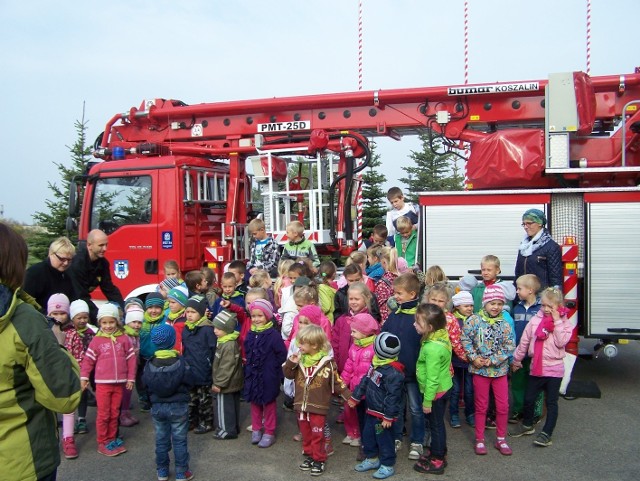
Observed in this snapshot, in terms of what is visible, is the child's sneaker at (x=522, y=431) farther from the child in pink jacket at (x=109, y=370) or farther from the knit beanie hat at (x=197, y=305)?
the child in pink jacket at (x=109, y=370)

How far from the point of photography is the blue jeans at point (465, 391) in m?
5.93

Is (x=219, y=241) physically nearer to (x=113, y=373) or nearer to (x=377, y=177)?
(x=113, y=373)

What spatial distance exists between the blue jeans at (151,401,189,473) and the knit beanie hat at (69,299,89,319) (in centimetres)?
140

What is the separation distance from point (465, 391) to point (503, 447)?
78cm

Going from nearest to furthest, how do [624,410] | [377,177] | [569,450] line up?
[569,450] → [624,410] → [377,177]

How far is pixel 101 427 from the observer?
5.44 meters

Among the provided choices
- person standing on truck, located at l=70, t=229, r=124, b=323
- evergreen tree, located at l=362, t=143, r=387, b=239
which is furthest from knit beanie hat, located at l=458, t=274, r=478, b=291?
evergreen tree, located at l=362, t=143, r=387, b=239

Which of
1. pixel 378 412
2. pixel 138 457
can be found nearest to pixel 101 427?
pixel 138 457

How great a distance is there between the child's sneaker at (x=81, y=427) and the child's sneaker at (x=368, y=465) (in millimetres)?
2725

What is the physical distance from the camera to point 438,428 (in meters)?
4.89

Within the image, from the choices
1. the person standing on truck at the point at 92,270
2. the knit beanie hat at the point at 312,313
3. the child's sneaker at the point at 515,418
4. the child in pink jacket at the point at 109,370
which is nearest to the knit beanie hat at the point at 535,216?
the child's sneaker at the point at 515,418

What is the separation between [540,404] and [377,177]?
37.2 feet

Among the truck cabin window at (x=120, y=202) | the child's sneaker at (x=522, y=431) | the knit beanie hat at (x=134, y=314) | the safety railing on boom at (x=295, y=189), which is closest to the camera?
the child's sneaker at (x=522, y=431)

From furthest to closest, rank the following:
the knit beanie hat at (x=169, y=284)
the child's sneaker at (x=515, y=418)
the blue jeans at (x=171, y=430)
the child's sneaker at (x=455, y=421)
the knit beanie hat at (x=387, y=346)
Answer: the knit beanie hat at (x=169, y=284)
the child's sneaker at (x=515, y=418)
the child's sneaker at (x=455, y=421)
the blue jeans at (x=171, y=430)
the knit beanie hat at (x=387, y=346)
